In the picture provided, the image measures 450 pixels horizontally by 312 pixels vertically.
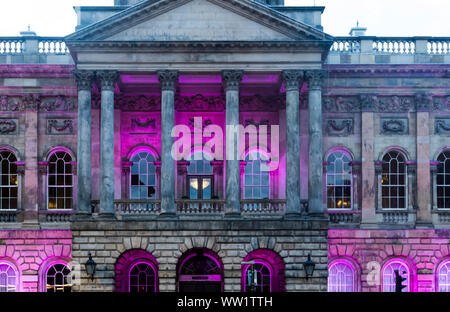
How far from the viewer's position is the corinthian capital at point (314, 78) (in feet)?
93.6

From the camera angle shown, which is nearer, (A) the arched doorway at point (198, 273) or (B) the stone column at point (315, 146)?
(B) the stone column at point (315, 146)

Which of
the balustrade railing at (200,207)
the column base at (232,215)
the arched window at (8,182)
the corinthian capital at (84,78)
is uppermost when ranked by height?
the corinthian capital at (84,78)

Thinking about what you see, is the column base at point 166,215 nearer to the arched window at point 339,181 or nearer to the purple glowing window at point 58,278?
the purple glowing window at point 58,278

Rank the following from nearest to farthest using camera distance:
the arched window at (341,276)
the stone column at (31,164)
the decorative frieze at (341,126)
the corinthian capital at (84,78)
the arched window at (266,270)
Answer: the corinthian capital at (84,78), the arched window at (266,270), the arched window at (341,276), the stone column at (31,164), the decorative frieze at (341,126)

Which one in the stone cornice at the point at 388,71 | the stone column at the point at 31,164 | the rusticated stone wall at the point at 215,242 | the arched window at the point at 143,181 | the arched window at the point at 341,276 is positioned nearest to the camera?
the rusticated stone wall at the point at 215,242

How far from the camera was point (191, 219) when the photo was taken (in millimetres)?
28094

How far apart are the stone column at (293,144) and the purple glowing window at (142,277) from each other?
21.8ft

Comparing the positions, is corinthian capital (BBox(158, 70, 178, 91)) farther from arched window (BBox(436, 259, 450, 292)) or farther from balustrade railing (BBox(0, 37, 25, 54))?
arched window (BBox(436, 259, 450, 292))

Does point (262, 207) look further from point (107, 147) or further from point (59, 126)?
point (59, 126)

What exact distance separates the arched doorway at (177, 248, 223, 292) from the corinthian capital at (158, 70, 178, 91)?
710 cm

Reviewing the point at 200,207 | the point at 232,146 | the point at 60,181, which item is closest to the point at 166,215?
the point at 200,207

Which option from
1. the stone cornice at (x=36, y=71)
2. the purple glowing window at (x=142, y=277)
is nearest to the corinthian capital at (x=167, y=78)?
the stone cornice at (x=36, y=71)

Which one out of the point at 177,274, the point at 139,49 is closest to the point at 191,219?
the point at 177,274
